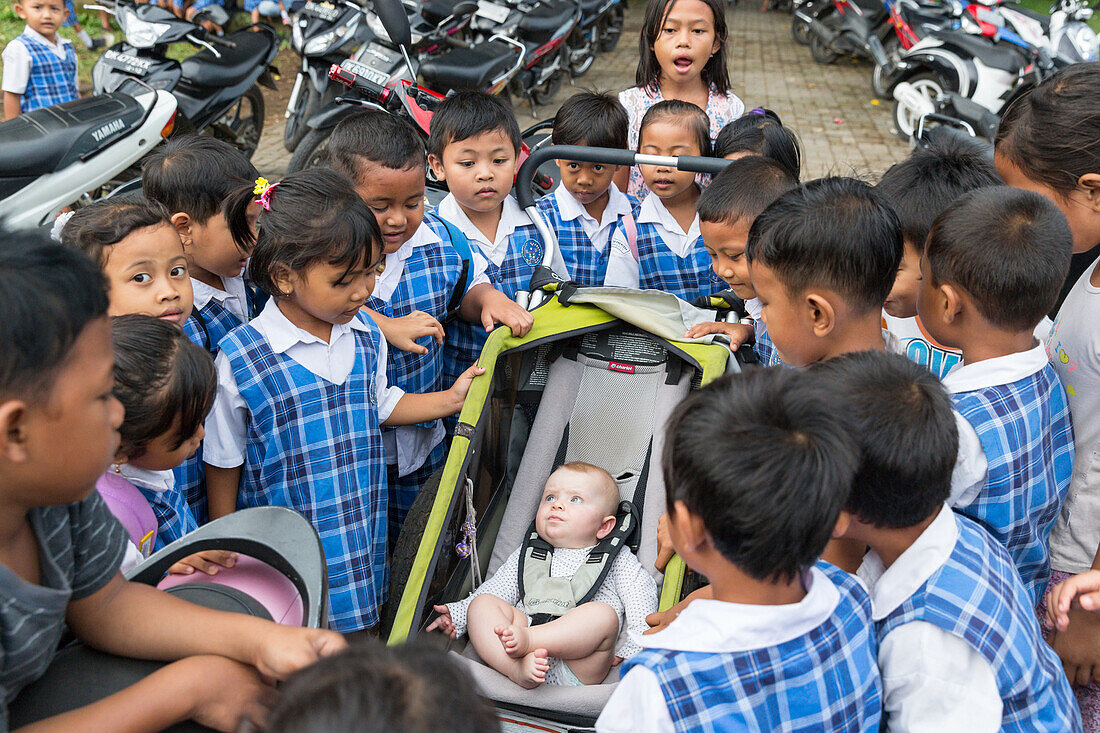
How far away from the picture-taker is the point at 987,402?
1.67 m

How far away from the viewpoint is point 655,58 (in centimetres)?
378

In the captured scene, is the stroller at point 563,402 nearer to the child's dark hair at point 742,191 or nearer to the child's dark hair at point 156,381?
the child's dark hair at point 742,191

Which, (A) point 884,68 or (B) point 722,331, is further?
(A) point 884,68

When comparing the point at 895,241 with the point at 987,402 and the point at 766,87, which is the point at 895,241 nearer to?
the point at 987,402

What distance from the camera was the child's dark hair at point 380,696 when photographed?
77 cm

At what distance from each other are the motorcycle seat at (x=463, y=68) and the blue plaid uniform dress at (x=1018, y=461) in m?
5.05

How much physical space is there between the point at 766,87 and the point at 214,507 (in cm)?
969

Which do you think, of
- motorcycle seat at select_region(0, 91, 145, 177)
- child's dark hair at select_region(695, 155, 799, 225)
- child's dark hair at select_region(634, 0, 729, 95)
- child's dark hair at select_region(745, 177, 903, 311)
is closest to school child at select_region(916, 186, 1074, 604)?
child's dark hair at select_region(745, 177, 903, 311)

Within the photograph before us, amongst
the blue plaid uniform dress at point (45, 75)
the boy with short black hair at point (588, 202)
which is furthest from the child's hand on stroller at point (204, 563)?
the blue plaid uniform dress at point (45, 75)

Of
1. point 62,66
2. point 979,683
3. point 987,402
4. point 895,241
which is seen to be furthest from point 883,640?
point 62,66

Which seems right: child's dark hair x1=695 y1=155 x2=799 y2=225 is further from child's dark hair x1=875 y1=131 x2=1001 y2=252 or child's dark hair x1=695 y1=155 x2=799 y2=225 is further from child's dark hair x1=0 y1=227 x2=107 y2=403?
child's dark hair x1=0 y1=227 x2=107 y2=403

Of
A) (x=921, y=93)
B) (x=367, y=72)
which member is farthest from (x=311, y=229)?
(x=921, y=93)

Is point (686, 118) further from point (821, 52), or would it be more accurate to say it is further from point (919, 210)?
point (821, 52)

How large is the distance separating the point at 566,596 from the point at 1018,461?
1227mm
